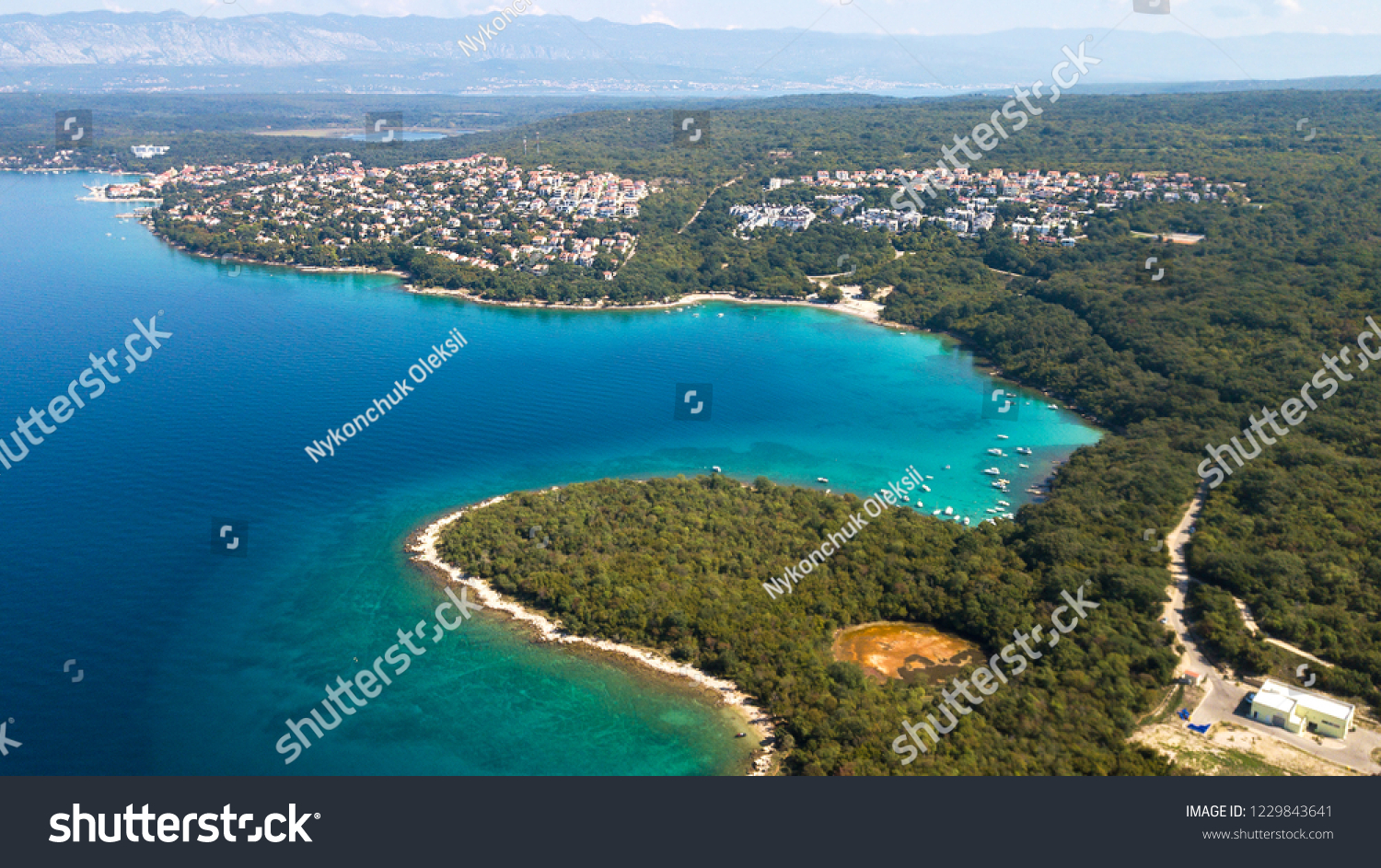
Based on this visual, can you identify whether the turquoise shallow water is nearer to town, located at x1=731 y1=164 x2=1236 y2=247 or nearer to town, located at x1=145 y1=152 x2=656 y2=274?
town, located at x1=145 y1=152 x2=656 y2=274

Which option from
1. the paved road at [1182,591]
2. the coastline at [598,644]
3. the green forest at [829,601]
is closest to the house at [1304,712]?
the paved road at [1182,591]

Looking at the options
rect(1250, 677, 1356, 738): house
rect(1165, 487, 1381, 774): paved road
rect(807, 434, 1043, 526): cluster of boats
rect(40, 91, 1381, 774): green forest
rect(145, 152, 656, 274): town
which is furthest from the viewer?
rect(145, 152, 656, 274): town

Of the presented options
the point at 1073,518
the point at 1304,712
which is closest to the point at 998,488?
the point at 1073,518

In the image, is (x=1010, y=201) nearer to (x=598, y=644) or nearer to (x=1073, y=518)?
(x=1073, y=518)

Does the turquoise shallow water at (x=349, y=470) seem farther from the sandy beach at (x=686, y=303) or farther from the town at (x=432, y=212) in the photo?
the town at (x=432, y=212)

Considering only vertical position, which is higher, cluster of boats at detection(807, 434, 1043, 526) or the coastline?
cluster of boats at detection(807, 434, 1043, 526)

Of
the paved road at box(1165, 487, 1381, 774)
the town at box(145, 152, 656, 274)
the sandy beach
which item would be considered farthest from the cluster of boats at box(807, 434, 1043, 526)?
the town at box(145, 152, 656, 274)

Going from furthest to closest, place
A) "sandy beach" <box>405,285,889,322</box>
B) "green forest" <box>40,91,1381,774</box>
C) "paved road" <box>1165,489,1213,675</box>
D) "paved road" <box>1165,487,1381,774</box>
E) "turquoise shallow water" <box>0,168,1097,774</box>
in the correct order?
"sandy beach" <box>405,285,889,322</box> → "paved road" <box>1165,489,1213,675</box> → "green forest" <box>40,91,1381,774</box> → "turquoise shallow water" <box>0,168,1097,774</box> → "paved road" <box>1165,487,1381,774</box>
